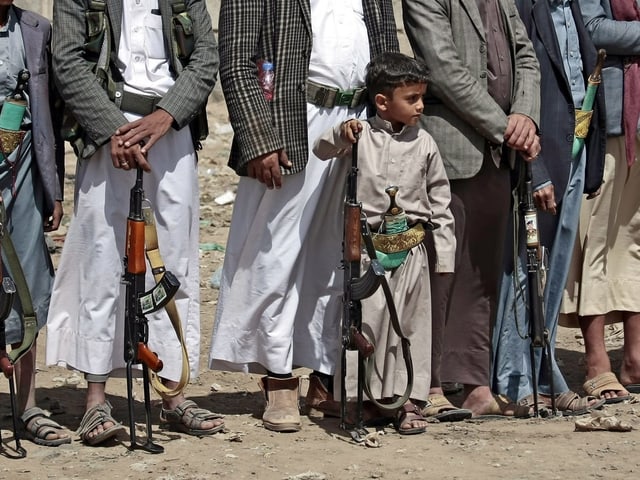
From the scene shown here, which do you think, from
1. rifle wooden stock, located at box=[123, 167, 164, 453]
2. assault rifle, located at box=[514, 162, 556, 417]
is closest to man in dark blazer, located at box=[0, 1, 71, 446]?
rifle wooden stock, located at box=[123, 167, 164, 453]

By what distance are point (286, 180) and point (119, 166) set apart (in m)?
0.71

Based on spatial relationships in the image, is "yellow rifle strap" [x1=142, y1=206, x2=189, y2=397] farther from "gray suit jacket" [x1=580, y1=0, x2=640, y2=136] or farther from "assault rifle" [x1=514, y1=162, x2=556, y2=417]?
"gray suit jacket" [x1=580, y1=0, x2=640, y2=136]

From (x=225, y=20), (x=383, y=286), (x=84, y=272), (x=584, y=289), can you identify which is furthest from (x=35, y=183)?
(x=584, y=289)

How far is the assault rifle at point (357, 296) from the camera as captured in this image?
16.8ft

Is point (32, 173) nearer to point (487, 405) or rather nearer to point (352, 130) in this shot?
point (352, 130)

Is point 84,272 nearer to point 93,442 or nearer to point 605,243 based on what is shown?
point 93,442

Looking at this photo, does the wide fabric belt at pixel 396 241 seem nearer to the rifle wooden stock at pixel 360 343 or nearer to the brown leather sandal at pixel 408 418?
the rifle wooden stock at pixel 360 343

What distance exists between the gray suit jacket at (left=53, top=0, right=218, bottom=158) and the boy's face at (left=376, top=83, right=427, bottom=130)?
2.30ft

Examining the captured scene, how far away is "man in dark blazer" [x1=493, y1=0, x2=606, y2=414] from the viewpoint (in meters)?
5.90

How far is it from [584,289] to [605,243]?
24 centimetres

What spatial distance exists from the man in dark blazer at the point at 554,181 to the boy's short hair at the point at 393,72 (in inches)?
31.9

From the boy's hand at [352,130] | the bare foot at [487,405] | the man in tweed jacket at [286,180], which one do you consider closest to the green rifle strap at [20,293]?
the man in tweed jacket at [286,180]

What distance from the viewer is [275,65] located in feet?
17.7

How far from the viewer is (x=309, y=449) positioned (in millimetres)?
5184
